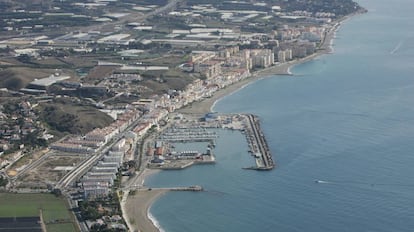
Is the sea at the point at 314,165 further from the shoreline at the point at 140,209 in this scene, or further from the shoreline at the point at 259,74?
the shoreline at the point at 259,74

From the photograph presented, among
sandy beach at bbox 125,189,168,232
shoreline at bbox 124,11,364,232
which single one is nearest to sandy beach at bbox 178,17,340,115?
shoreline at bbox 124,11,364,232

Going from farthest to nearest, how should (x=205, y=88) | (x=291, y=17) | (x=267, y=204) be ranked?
(x=291, y=17)
(x=205, y=88)
(x=267, y=204)

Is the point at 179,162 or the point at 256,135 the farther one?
the point at 256,135

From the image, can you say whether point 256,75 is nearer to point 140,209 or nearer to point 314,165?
point 314,165

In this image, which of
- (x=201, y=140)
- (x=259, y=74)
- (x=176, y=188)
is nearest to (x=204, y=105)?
(x=201, y=140)

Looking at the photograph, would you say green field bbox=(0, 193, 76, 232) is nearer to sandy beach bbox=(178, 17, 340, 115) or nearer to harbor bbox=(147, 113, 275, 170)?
harbor bbox=(147, 113, 275, 170)

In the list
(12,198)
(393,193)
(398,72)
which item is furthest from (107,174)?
(398,72)

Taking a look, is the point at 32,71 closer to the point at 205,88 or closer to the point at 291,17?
the point at 205,88
